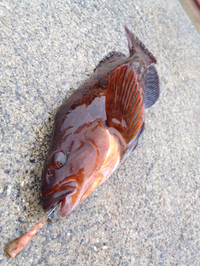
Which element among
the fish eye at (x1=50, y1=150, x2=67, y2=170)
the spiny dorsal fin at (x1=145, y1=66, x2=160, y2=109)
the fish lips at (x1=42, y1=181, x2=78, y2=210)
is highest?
the fish eye at (x1=50, y1=150, x2=67, y2=170)

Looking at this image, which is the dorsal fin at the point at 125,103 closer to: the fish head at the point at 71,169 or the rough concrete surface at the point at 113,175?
the fish head at the point at 71,169

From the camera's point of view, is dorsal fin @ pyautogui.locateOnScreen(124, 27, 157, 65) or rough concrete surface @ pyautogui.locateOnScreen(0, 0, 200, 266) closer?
rough concrete surface @ pyautogui.locateOnScreen(0, 0, 200, 266)

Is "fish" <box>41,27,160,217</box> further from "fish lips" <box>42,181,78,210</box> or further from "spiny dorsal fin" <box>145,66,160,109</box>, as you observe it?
"spiny dorsal fin" <box>145,66,160,109</box>

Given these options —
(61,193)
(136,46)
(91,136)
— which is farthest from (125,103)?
(136,46)

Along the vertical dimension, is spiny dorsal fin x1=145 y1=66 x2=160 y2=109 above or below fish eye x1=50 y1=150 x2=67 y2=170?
below

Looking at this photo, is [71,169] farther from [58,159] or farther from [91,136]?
[91,136]

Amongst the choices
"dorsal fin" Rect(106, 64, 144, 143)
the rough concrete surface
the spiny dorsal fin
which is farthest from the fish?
the spiny dorsal fin

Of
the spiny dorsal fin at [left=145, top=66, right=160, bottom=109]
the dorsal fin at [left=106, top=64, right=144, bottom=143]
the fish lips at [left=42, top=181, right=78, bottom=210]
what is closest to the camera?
the fish lips at [left=42, top=181, right=78, bottom=210]

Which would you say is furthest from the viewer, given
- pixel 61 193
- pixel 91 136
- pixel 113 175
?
pixel 113 175

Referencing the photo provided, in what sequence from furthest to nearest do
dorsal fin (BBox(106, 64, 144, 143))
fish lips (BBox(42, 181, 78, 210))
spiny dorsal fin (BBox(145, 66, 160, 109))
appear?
1. spiny dorsal fin (BBox(145, 66, 160, 109))
2. dorsal fin (BBox(106, 64, 144, 143))
3. fish lips (BBox(42, 181, 78, 210))
